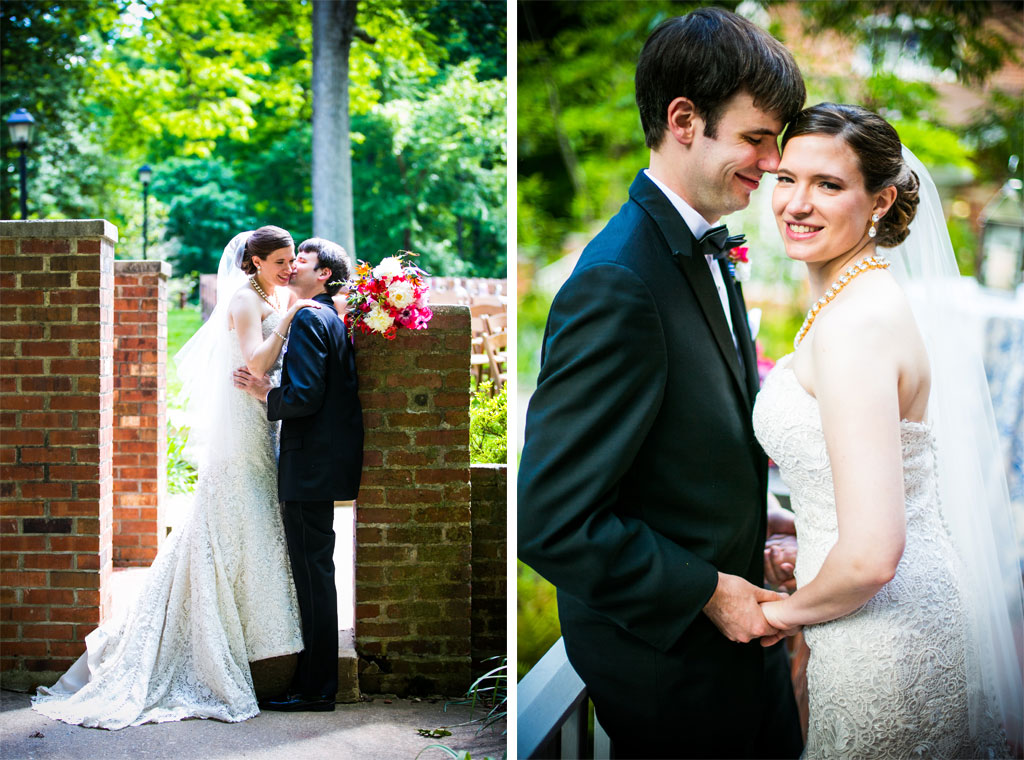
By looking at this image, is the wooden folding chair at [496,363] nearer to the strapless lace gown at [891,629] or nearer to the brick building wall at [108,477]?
the brick building wall at [108,477]

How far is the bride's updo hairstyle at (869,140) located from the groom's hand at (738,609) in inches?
30.7

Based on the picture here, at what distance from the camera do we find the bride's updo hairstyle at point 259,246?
2.69 meters

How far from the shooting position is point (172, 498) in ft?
9.58

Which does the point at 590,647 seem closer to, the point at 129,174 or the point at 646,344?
the point at 646,344

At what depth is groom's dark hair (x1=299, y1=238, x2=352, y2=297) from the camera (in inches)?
107

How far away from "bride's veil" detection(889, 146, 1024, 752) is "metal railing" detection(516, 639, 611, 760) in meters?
0.86

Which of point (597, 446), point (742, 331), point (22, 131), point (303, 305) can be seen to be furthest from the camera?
point (22, 131)

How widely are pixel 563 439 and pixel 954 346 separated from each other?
0.95 m

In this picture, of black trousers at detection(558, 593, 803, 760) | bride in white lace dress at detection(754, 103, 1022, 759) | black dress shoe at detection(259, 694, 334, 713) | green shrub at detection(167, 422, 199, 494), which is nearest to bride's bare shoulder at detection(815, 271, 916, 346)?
bride in white lace dress at detection(754, 103, 1022, 759)

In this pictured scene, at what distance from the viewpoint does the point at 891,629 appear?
1796 mm

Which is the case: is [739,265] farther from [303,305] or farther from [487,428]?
[303,305]

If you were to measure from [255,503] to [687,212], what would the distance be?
5.52 feet

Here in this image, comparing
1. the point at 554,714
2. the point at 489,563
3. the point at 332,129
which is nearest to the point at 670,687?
the point at 554,714

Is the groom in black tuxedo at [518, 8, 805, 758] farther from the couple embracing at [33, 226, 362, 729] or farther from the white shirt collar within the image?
the couple embracing at [33, 226, 362, 729]
